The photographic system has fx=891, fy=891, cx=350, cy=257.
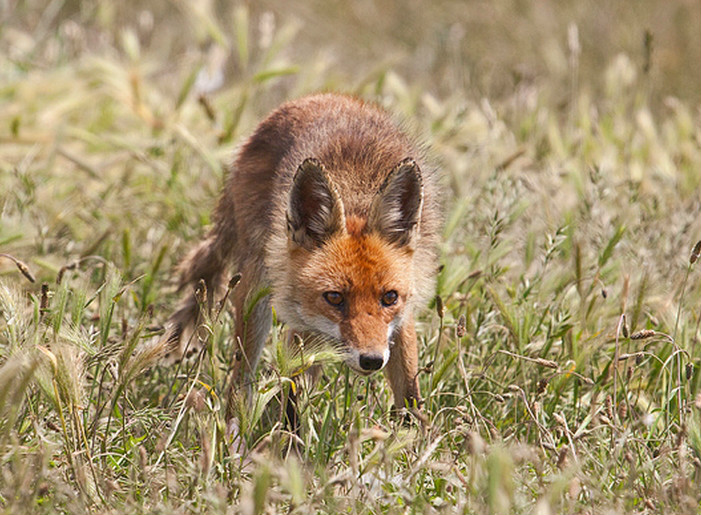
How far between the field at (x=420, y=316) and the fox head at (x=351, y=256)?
27cm

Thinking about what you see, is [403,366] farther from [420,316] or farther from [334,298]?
[420,316]

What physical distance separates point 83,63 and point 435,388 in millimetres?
6101

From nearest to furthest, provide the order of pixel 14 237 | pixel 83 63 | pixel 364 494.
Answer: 1. pixel 364 494
2. pixel 14 237
3. pixel 83 63

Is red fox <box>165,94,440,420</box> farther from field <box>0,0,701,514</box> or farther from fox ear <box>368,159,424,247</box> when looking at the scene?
field <box>0,0,701,514</box>

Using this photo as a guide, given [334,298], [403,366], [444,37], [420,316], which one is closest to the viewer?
[334,298]

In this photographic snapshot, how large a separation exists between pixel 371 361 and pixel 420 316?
154 cm

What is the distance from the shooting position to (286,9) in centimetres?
1285

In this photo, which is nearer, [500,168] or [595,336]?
[595,336]

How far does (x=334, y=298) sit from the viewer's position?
3.89m

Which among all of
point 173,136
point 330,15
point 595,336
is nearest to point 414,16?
point 330,15

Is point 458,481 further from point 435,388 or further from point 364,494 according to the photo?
point 435,388

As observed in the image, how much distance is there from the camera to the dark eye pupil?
3926 mm

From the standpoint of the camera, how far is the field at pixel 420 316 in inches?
122

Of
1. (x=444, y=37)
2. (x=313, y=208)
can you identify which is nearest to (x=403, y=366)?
(x=313, y=208)
